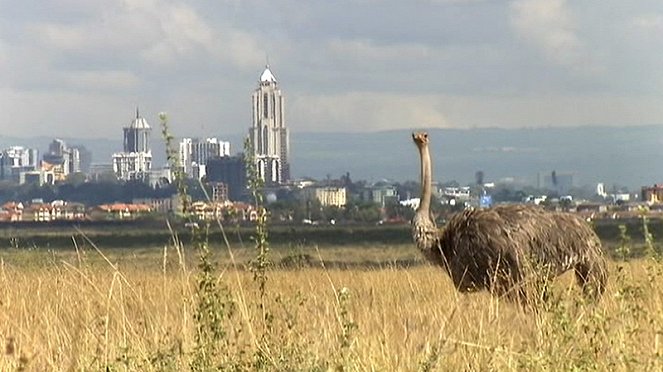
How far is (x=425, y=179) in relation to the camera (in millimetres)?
11266

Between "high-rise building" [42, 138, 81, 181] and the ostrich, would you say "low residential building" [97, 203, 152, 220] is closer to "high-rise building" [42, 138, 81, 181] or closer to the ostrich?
the ostrich

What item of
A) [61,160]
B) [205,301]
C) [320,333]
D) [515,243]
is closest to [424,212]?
[515,243]

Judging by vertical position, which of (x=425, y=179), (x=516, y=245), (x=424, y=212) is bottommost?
(x=516, y=245)

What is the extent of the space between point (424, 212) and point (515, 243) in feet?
4.20

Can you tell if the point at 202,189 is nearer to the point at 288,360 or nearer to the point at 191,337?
the point at 191,337

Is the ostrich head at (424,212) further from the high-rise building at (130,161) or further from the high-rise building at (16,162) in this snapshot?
the high-rise building at (16,162)

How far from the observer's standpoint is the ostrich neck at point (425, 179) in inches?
432

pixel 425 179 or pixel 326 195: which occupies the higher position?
pixel 425 179

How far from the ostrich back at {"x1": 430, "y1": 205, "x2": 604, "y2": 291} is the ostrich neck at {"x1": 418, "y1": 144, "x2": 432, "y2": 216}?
92 cm

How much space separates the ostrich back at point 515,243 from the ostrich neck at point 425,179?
92 centimetres

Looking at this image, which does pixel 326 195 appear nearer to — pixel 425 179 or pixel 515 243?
pixel 425 179

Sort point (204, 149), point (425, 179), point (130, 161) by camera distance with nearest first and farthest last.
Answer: point (425, 179)
point (204, 149)
point (130, 161)

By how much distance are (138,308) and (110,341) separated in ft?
4.66

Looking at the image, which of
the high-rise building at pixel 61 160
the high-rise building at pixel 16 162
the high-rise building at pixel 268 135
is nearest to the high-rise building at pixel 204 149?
the high-rise building at pixel 268 135
